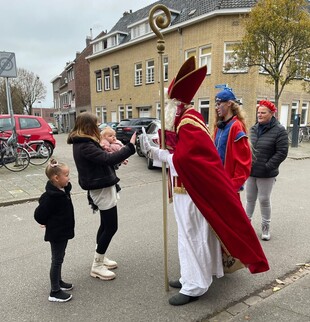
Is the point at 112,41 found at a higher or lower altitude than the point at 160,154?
higher

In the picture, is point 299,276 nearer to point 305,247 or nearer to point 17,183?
point 305,247

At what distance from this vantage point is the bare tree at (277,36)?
12.2 meters

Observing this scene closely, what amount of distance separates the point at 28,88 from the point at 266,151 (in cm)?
5025

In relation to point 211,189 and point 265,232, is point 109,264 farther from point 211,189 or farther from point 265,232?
point 265,232

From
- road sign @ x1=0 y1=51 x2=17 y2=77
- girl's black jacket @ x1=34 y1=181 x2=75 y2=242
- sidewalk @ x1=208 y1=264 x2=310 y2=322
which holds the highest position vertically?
road sign @ x1=0 y1=51 x2=17 y2=77

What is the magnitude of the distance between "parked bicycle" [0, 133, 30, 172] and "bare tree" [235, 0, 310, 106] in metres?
10.2

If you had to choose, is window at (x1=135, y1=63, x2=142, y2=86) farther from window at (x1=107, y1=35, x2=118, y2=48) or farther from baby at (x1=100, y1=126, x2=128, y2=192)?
baby at (x1=100, y1=126, x2=128, y2=192)

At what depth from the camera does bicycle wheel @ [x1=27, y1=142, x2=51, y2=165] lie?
1007cm

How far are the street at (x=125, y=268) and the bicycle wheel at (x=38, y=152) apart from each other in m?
4.53

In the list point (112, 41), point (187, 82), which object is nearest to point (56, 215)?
point (187, 82)

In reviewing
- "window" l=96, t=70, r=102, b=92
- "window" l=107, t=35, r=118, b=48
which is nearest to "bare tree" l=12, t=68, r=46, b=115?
"window" l=96, t=70, r=102, b=92

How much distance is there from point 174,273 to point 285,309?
3.72 ft

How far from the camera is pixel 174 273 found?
3.26m

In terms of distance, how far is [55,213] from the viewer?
2674 mm
